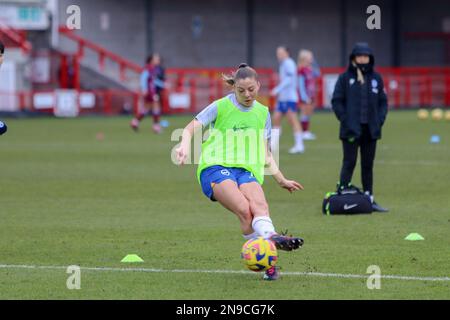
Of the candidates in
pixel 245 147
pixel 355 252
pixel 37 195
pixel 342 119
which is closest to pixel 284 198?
pixel 342 119

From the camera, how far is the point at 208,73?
4753 centimetres

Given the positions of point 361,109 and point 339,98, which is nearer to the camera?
point 361,109

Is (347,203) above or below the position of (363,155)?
below

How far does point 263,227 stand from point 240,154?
0.85 meters

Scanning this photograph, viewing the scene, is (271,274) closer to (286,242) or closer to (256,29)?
(286,242)

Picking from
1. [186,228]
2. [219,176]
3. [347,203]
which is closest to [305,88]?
[347,203]

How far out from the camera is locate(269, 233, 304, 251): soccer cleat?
9.91m

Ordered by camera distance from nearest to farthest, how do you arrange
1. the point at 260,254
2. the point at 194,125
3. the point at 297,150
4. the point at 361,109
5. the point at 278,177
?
the point at 260,254, the point at 194,125, the point at 278,177, the point at 361,109, the point at 297,150

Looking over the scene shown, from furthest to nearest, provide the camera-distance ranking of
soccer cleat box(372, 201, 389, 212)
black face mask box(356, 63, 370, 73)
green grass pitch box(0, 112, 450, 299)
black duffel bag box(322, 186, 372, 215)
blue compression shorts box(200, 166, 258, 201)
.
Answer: black face mask box(356, 63, 370, 73)
soccer cleat box(372, 201, 389, 212)
black duffel bag box(322, 186, 372, 215)
blue compression shorts box(200, 166, 258, 201)
green grass pitch box(0, 112, 450, 299)

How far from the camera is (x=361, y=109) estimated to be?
50.7ft

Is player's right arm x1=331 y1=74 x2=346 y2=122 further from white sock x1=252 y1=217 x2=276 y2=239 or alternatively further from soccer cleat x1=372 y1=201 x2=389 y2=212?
white sock x1=252 y1=217 x2=276 y2=239

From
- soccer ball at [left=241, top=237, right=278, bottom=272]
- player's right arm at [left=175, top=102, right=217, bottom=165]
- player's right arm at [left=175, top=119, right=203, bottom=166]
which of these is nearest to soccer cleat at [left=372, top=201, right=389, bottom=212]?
player's right arm at [left=175, top=102, right=217, bottom=165]

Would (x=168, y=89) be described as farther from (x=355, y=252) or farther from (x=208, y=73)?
(x=355, y=252)

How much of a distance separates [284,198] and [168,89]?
29295 millimetres
